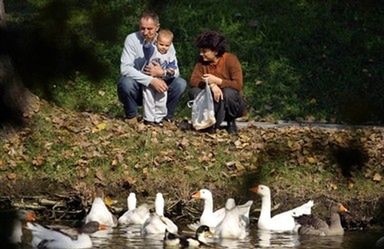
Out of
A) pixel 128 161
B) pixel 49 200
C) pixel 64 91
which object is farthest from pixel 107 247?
pixel 64 91

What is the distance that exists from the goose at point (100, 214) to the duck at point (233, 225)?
25.5 inches

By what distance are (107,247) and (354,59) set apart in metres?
7.60

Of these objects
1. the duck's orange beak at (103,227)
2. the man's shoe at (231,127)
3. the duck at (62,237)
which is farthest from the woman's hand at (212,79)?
the duck at (62,237)

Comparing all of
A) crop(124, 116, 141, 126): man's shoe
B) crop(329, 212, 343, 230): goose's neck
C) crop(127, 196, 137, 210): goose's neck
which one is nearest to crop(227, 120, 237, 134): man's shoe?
crop(124, 116, 141, 126): man's shoe

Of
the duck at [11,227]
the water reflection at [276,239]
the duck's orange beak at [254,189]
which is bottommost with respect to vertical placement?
the water reflection at [276,239]

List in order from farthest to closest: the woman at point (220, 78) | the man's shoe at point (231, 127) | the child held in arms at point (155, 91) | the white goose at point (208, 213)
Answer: the man's shoe at point (231, 127) < the woman at point (220, 78) < the child held in arms at point (155, 91) < the white goose at point (208, 213)

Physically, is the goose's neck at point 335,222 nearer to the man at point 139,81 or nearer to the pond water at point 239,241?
the pond water at point 239,241

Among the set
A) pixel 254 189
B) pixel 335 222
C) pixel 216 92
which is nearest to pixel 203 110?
pixel 216 92

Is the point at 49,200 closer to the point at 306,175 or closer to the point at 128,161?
the point at 128,161

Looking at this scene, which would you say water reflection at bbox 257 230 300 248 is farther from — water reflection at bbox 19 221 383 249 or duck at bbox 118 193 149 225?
duck at bbox 118 193 149 225

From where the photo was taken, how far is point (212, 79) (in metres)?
8.79

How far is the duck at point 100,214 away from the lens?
23.9 ft

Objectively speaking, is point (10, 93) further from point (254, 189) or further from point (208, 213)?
point (208, 213)

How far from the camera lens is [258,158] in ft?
6.07
